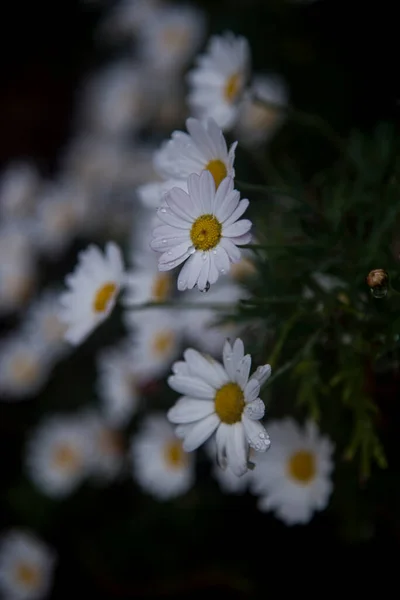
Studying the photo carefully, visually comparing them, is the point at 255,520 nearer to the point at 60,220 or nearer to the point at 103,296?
the point at 103,296

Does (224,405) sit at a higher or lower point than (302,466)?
higher

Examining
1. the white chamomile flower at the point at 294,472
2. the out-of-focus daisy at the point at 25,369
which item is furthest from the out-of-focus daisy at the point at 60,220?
the white chamomile flower at the point at 294,472

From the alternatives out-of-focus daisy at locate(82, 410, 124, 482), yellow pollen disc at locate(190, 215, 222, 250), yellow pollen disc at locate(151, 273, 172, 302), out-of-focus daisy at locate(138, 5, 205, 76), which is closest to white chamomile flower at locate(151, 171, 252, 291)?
yellow pollen disc at locate(190, 215, 222, 250)

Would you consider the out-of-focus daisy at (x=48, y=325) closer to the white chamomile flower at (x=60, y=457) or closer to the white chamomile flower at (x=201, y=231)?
the white chamomile flower at (x=60, y=457)

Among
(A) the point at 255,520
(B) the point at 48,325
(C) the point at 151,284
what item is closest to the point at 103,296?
(C) the point at 151,284

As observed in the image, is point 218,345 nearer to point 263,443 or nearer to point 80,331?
point 80,331

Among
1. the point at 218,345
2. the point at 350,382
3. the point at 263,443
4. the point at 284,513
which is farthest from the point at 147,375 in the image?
the point at 263,443
